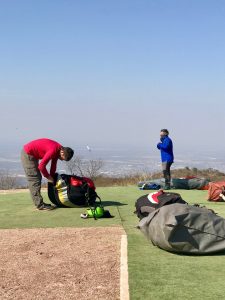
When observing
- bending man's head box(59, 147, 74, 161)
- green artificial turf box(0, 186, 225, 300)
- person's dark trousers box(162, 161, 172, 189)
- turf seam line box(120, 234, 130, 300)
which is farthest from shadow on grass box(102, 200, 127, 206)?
turf seam line box(120, 234, 130, 300)

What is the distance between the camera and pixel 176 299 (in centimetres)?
452

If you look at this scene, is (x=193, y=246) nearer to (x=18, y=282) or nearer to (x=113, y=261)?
(x=113, y=261)

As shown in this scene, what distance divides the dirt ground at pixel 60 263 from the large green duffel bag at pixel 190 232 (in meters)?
0.71

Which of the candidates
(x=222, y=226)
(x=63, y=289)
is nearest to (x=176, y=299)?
(x=63, y=289)

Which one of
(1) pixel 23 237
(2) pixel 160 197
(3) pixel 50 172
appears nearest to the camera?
(1) pixel 23 237

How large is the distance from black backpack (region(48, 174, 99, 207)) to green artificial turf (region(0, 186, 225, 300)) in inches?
16.3

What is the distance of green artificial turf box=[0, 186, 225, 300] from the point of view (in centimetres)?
473

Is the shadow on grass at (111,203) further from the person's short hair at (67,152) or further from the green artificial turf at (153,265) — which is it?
the person's short hair at (67,152)

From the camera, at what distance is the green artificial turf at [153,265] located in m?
4.73

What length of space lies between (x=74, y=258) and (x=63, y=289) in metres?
1.17

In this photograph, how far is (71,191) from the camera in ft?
33.3

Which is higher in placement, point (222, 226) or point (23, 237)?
point (222, 226)

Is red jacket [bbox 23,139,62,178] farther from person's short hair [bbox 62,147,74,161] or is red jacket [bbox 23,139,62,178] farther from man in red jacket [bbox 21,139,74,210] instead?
person's short hair [bbox 62,147,74,161]

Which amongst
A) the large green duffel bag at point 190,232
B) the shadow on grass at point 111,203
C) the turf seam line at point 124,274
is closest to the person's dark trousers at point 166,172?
the shadow on grass at point 111,203
